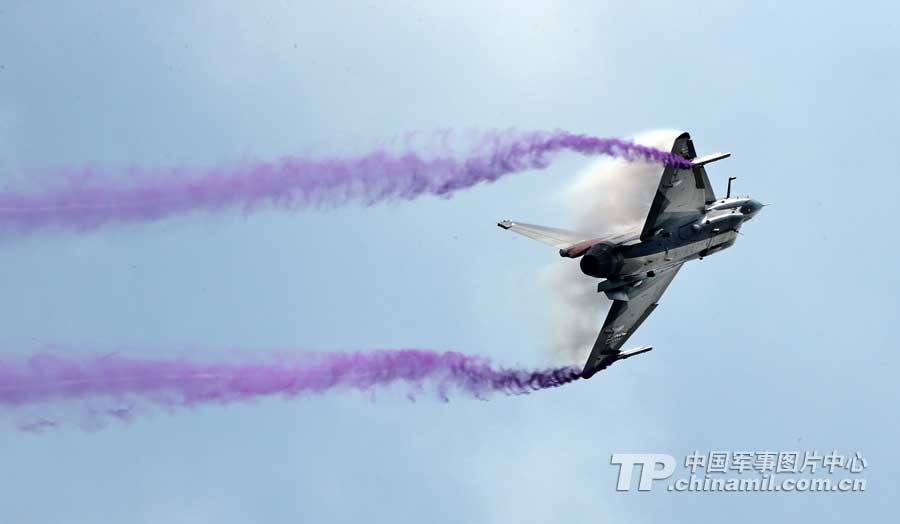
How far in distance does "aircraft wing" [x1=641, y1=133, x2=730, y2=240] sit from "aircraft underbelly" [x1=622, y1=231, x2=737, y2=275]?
818mm

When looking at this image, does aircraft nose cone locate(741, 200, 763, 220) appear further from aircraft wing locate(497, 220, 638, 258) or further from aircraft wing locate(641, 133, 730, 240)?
aircraft wing locate(497, 220, 638, 258)

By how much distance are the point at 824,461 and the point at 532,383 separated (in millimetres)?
11030

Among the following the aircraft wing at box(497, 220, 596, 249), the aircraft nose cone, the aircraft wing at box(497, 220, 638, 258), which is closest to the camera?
the aircraft wing at box(497, 220, 638, 258)

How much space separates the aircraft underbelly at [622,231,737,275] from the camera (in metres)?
50.4

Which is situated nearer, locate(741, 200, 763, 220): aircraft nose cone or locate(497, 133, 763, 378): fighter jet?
locate(497, 133, 763, 378): fighter jet

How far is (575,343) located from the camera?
53906 mm

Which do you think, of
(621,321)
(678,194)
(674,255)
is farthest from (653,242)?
(621,321)

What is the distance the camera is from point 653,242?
5056 centimetres

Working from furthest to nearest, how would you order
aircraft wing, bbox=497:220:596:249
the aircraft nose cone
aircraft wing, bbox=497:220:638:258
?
the aircraft nose cone
aircraft wing, bbox=497:220:596:249
aircraft wing, bbox=497:220:638:258

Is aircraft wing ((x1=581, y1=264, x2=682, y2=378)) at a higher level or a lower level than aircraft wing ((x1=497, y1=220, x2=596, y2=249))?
lower

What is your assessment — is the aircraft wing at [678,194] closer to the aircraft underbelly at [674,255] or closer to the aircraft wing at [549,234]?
the aircraft underbelly at [674,255]

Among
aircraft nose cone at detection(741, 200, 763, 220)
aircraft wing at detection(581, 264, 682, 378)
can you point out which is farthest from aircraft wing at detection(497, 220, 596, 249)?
aircraft nose cone at detection(741, 200, 763, 220)

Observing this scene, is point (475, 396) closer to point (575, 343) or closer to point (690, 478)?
point (575, 343)

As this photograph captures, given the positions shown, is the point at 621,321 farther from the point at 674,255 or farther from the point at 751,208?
the point at 751,208
